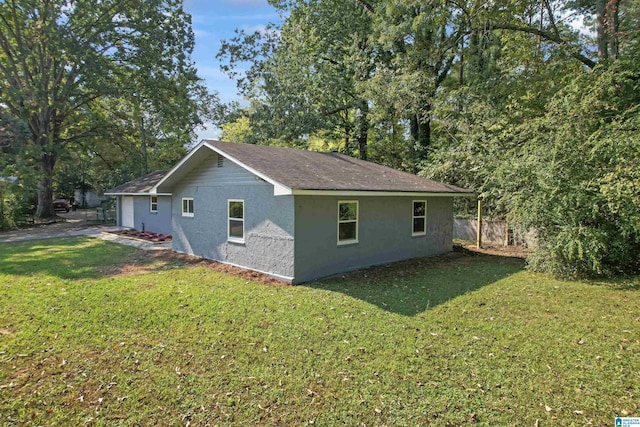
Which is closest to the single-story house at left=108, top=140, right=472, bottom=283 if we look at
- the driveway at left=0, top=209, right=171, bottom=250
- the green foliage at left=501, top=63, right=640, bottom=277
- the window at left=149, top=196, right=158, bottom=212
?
the driveway at left=0, top=209, right=171, bottom=250

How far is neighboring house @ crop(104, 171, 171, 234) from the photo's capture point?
19.0m

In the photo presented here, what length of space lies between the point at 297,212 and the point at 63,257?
8928 millimetres

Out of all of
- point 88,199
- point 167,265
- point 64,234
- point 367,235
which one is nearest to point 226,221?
point 167,265

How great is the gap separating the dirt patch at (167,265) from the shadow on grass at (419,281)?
167 centimetres

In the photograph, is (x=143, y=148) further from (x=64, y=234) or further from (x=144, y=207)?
(x=64, y=234)

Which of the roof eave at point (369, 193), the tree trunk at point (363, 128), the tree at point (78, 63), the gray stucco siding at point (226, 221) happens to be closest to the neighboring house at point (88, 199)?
the tree at point (78, 63)

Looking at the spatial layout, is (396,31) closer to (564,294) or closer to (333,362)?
(564,294)

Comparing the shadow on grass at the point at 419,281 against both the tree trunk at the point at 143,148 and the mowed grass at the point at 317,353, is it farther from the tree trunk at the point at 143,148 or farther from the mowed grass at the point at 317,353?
the tree trunk at the point at 143,148

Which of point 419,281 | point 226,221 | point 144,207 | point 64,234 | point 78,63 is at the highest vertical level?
point 78,63

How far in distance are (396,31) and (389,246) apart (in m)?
11.1

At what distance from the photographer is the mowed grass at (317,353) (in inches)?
147

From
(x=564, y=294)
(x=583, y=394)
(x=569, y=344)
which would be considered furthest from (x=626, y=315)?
(x=583, y=394)

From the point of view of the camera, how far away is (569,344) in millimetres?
5270

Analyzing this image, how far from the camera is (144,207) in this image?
67.6ft
